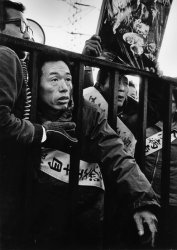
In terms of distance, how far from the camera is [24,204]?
1392 mm

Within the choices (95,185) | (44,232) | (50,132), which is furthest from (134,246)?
(50,132)

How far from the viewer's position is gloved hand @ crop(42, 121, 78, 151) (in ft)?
4.65

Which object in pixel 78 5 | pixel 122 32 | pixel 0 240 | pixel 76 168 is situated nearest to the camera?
pixel 0 240

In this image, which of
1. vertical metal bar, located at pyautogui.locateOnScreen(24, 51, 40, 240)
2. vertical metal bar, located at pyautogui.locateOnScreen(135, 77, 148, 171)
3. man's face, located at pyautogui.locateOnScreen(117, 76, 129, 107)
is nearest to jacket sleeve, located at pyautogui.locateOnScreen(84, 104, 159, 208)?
vertical metal bar, located at pyautogui.locateOnScreen(135, 77, 148, 171)

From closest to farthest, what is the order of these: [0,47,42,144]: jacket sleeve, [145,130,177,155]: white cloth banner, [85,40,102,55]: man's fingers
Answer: [0,47,42,144]: jacket sleeve < [85,40,102,55]: man's fingers < [145,130,177,155]: white cloth banner

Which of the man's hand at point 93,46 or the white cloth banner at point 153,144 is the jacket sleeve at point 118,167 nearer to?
the man's hand at point 93,46

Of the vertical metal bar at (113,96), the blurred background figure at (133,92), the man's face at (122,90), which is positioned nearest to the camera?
the vertical metal bar at (113,96)

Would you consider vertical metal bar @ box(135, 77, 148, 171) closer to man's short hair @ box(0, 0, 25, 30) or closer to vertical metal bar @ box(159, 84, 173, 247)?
vertical metal bar @ box(159, 84, 173, 247)

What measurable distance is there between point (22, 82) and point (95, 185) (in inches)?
25.1

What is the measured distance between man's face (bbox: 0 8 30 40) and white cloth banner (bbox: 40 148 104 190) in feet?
2.15

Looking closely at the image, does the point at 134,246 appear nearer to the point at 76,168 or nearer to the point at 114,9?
the point at 76,168

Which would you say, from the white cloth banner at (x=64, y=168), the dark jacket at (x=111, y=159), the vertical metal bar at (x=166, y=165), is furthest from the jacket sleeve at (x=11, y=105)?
the vertical metal bar at (x=166, y=165)

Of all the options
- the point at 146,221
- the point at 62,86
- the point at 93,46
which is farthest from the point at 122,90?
the point at 146,221

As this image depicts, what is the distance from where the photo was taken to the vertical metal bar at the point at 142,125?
68.6 inches
